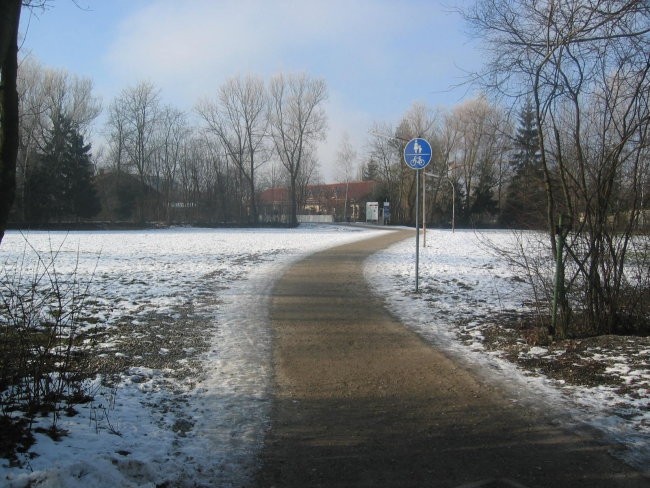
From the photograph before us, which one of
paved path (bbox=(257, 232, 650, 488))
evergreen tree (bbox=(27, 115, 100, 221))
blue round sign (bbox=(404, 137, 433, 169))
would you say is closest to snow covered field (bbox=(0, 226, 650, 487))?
paved path (bbox=(257, 232, 650, 488))

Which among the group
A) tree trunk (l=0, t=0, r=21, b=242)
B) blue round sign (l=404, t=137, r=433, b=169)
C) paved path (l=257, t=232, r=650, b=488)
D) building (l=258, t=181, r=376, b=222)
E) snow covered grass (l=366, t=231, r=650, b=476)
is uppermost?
building (l=258, t=181, r=376, b=222)

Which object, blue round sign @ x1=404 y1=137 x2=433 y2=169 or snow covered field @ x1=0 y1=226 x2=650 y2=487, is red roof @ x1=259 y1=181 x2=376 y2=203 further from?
snow covered field @ x1=0 y1=226 x2=650 y2=487

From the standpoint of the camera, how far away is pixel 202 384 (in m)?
5.18

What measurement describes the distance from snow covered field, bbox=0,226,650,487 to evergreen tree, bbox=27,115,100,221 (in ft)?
123

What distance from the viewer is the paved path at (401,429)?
3.39 metres

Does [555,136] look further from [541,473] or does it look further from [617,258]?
[541,473]

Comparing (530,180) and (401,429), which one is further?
(530,180)

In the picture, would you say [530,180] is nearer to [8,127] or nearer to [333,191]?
[8,127]

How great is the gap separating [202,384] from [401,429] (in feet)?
7.07

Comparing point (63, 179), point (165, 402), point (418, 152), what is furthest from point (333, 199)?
point (165, 402)

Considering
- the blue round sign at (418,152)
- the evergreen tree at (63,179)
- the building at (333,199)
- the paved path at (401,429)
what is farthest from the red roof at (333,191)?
the paved path at (401,429)

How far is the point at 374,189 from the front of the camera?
271 ft

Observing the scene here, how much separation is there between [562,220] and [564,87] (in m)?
1.83

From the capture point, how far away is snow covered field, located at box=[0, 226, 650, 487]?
332 centimetres
